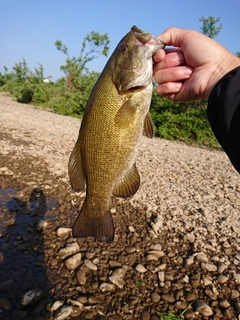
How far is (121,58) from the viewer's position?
2396mm

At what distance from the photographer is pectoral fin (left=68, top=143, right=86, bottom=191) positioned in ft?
8.20

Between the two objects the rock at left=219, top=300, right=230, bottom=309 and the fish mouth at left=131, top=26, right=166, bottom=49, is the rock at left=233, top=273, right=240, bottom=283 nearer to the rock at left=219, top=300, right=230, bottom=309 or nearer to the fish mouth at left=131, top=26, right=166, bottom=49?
the rock at left=219, top=300, right=230, bottom=309

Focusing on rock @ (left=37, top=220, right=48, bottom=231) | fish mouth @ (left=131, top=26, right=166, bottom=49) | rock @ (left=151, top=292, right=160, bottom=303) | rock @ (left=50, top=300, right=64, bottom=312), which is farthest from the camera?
rock @ (left=37, top=220, right=48, bottom=231)

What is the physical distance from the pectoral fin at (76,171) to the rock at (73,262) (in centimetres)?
173

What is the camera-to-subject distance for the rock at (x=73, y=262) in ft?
12.6

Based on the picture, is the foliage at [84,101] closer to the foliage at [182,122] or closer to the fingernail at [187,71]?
the foliage at [182,122]

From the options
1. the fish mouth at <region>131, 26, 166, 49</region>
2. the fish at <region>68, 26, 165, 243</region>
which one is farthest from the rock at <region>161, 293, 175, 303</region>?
the fish mouth at <region>131, 26, 166, 49</region>

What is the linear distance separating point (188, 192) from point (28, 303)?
4.04 metres

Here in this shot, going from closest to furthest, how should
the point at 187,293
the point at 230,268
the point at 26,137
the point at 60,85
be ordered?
the point at 187,293, the point at 230,268, the point at 26,137, the point at 60,85

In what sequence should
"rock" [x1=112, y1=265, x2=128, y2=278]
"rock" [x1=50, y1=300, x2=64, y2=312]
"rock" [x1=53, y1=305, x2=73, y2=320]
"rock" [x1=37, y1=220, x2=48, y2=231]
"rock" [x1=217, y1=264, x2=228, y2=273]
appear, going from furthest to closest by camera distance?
"rock" [x1=37, y1=220, x2=48, y2=231] → "rock" [x1=217, y1=264, x2=228, y2=273] → "rock" [x1=112, y1=265, x2=128, y2=278] → "rock" [x1=50, y1=300, x2=64, y2=312] → "rock" [x1=53, y1=305, x2=73, y2=320]

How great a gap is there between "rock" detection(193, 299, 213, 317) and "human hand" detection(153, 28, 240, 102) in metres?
2.34

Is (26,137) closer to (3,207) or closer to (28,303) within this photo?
(3,207)

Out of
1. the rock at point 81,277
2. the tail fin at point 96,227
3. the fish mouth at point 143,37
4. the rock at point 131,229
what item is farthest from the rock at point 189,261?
the fish mouth at point 143,37

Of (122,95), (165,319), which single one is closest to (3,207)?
(165,319)
